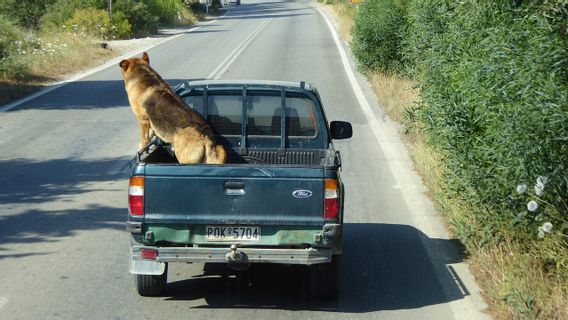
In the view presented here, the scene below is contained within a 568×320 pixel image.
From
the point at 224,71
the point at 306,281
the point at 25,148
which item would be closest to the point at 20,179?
the point at 25,148

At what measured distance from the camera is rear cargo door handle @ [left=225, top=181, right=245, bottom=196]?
22.8 ft

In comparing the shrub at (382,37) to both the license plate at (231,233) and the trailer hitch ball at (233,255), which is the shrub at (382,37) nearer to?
the license plate at (231,233)

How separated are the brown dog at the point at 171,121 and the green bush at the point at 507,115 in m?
2.25

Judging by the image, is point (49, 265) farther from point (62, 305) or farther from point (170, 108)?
point (170, 108)

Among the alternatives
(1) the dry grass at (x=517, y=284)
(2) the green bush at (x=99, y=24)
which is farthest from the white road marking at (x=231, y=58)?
(1) the dry grass at (x=517, y=284)

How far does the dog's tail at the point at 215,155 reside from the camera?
7988 mm

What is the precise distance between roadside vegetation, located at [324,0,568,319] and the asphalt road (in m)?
0.39

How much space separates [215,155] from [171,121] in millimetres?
656

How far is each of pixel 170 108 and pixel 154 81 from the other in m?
1.04

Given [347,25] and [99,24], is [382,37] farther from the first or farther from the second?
[347,25]

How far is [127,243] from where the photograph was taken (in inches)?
374

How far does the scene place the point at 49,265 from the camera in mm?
8672

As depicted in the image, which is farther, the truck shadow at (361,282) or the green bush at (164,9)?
the green bush at (164,9)

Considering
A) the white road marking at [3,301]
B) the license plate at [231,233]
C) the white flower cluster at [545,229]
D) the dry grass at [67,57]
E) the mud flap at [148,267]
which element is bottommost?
the dry grass at [67,57]
